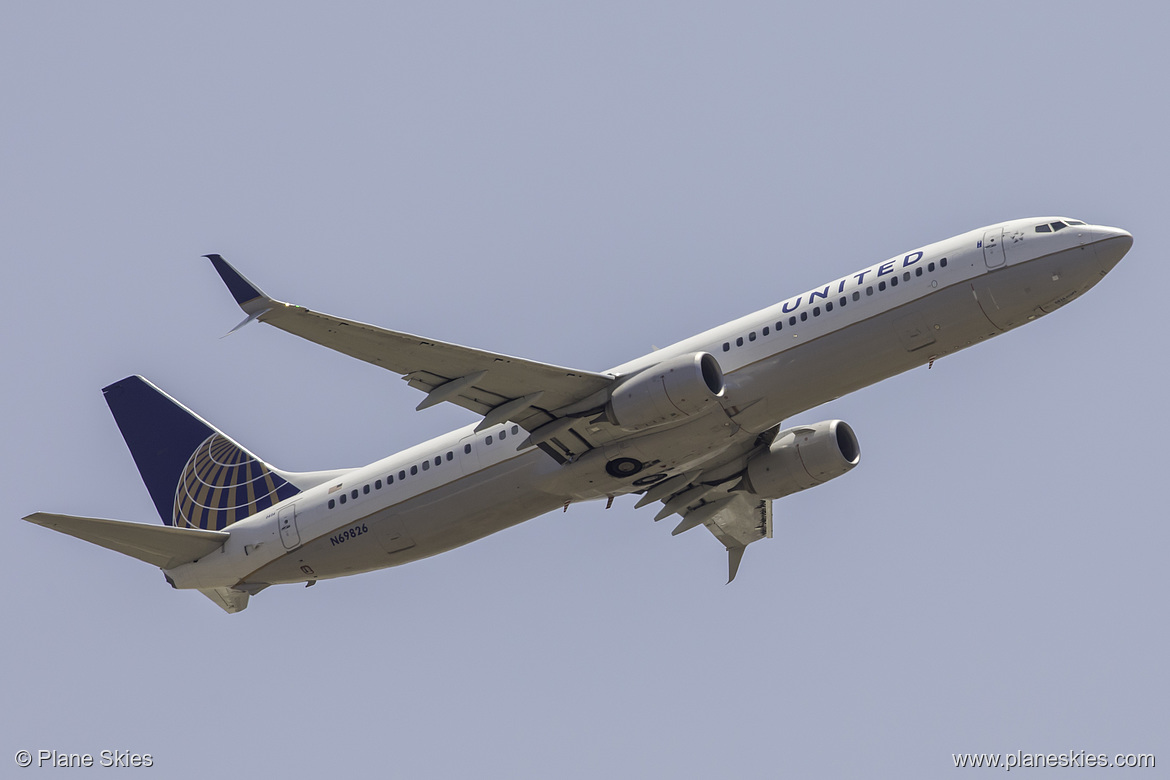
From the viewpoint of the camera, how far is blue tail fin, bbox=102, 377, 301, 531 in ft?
143

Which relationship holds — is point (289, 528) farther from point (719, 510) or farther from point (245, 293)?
point (719, 510)

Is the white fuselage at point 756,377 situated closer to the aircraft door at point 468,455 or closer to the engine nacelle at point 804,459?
the aircraft door at point 468,455

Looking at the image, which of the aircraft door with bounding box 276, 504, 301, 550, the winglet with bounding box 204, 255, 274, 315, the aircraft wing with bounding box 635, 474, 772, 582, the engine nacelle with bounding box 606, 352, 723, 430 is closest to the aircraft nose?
the engine nacelle with bounding box 606, 352, 723, 430

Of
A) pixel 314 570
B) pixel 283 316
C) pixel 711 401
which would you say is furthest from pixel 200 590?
pixel 711 401

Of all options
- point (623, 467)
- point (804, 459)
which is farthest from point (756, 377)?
point (804, 459)

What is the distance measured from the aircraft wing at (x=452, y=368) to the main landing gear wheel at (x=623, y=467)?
86.9 inches

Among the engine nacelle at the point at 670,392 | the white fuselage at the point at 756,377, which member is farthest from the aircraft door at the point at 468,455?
the engine nacelle at the point at 670,392

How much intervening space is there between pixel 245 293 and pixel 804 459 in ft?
58.1

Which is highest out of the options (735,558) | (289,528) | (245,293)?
(245,293)

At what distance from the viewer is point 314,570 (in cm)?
4131

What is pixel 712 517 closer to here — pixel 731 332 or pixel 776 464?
pixel 776 464

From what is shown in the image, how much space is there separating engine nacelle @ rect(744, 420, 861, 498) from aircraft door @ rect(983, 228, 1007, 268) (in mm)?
7832

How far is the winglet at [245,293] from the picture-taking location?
31.1 metres

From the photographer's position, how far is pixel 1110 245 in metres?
34.6
